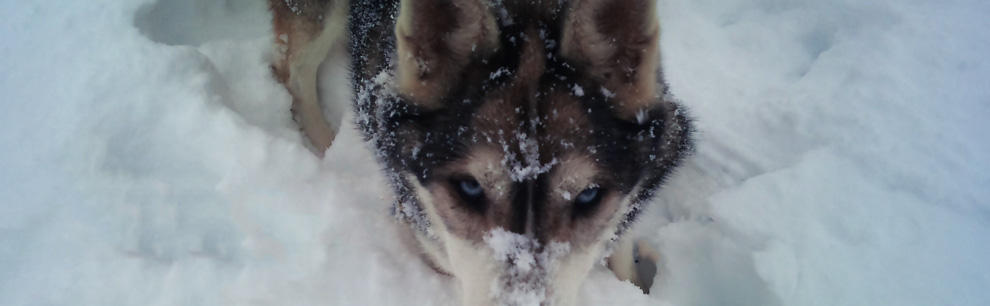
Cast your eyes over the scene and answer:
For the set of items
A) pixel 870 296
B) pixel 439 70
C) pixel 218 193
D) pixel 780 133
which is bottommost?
pixel 218 193

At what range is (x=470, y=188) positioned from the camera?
183 cm

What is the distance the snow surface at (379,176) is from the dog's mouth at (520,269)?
797 millimetres

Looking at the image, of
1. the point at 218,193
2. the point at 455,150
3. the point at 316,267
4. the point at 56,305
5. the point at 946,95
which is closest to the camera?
the point at 455,150

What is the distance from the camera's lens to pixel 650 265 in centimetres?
291

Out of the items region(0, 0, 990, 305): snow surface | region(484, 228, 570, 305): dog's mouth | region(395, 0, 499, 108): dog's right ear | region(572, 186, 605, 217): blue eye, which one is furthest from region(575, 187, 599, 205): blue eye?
region(0, 0, 990, 305): snow surface

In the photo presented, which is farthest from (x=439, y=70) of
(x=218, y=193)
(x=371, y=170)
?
(x=218, y=193)

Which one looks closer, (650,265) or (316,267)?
(316,267)

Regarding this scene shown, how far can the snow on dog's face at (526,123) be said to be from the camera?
1659 millimetres

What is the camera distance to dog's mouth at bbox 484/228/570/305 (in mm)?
1790

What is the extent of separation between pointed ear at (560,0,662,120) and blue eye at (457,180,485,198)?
54 cm

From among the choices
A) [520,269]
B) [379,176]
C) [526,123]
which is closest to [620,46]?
[526,123]

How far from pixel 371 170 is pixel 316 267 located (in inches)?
32.4

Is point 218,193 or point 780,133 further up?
point 780,133

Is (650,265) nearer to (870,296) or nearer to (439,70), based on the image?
(870,296)
